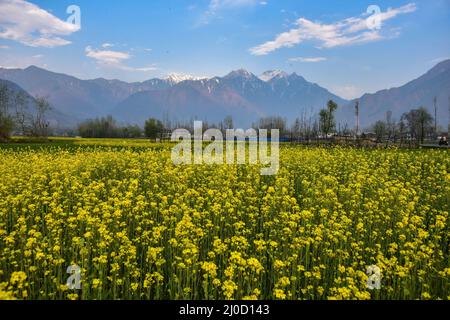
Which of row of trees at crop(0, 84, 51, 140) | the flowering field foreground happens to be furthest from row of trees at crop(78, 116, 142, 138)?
the flowering field foreground

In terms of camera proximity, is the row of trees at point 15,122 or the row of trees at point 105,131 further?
the row of trees at point 105,131

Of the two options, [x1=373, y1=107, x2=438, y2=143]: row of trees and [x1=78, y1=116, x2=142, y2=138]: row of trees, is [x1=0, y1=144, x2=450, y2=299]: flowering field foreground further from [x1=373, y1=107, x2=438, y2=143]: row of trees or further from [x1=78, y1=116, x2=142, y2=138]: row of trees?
[x1=78, y1=116, x2=142, y2=138]: row of trees

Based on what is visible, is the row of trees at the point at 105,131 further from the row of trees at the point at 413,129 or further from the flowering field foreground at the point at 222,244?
the flowering field foreground at the point at 222,244

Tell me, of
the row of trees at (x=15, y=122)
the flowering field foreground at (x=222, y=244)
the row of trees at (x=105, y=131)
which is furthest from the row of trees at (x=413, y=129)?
the row of trees at (x=105, y=131)

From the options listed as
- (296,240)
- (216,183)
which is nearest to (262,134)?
(216,183)

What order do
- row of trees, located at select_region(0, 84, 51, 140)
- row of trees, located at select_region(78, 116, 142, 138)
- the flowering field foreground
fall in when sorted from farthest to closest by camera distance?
1. row of trees, located at select_region(78, 116, 142, 138)
2. row of trees, located at select_region(0, 84, 51, 140)
3. the flowering field foreground

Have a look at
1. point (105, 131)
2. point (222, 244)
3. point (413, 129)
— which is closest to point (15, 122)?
point (105, 131)

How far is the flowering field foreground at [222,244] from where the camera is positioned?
5.91m

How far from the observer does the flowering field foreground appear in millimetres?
5910

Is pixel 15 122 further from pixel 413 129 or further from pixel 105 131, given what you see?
pixel 413 129

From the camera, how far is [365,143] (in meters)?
39.6

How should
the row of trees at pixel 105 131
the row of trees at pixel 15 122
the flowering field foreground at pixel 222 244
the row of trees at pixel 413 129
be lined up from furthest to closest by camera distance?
the row of trees at pixel 105 131
the row of trees at pixel 413 129
the row of trees at pixel 15 122
the flowering field foreground at pixel 222 244
